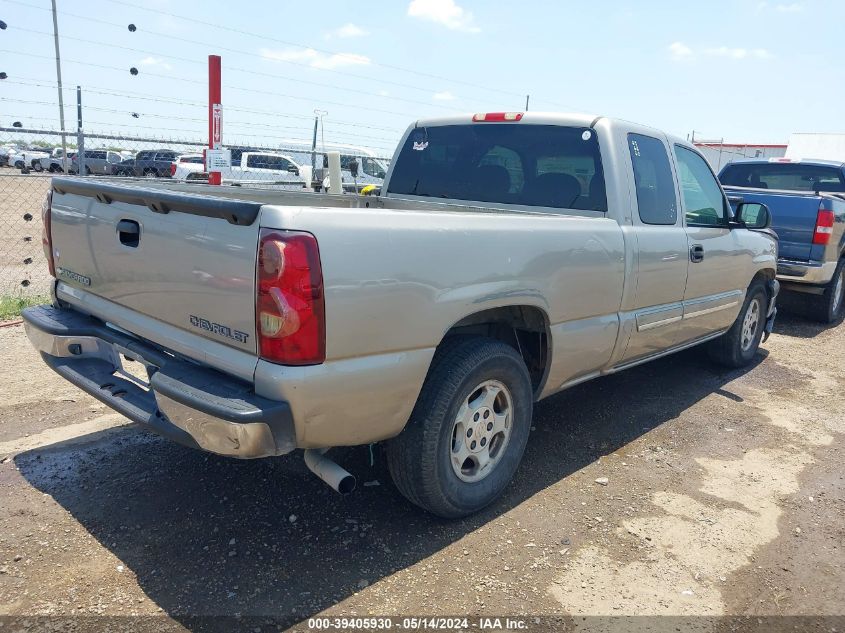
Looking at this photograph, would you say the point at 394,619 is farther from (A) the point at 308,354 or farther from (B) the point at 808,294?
(B) the point at 808,294

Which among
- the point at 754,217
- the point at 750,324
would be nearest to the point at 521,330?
the point at 754,217

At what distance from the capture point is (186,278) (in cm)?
262

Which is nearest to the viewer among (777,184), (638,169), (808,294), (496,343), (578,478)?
(496,343)

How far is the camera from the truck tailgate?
7.95 ft

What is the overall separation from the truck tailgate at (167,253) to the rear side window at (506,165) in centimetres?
219

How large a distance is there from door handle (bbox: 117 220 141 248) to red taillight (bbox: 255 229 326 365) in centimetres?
82

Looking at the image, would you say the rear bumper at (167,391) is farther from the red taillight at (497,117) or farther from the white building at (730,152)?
the white building at (730,152)

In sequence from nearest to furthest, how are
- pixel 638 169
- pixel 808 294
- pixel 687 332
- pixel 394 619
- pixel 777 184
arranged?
1. pixel 394 619
2. pixel 638 169
3. pixel 687 332
4. pixel 808 294
5. pixel 777 184

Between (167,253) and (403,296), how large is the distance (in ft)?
3.23

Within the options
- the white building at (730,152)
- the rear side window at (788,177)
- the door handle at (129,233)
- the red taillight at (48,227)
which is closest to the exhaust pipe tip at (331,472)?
the door handle at (129,233)

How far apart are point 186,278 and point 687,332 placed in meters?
3.60

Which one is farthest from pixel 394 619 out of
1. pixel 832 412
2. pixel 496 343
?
pixel 832 412

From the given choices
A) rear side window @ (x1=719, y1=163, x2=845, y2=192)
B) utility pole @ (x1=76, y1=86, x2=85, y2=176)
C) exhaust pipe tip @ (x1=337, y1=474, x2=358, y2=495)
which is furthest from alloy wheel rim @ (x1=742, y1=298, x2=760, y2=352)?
utility pole @ (x1=76, y1=86, x2=85, y2=176)

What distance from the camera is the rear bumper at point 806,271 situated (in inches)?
296
